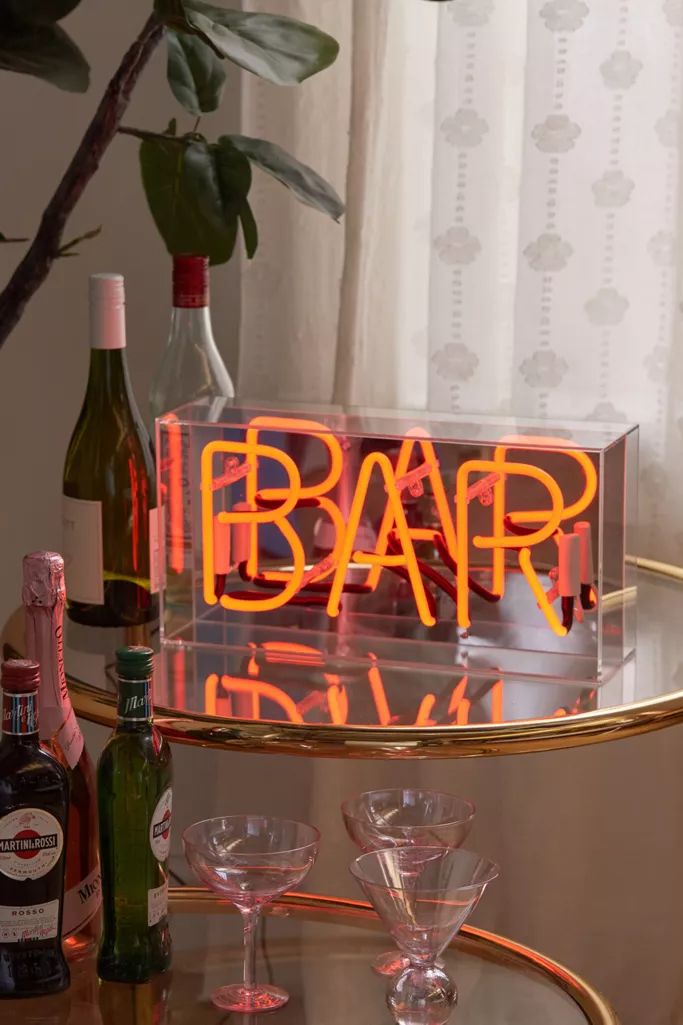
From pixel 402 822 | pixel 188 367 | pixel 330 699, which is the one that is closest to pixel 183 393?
pixel 188 367

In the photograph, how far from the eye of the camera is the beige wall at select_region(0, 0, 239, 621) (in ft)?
5.81

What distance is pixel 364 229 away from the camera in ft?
5.15

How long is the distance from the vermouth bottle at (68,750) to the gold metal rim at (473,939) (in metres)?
0.10

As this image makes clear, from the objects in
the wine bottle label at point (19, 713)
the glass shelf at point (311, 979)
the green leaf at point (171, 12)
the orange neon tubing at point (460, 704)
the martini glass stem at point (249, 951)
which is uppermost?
the green leaf at point (171, 12)

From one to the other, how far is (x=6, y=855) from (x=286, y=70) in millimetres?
573

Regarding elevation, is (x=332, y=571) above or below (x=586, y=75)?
below

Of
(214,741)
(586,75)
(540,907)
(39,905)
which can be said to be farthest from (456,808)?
(586,75)

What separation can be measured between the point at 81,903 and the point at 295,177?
592 millimetres

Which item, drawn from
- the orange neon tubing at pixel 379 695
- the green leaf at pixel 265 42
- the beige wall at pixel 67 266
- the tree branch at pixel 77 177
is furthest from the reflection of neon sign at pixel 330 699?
the beige wall at pixel 67 266

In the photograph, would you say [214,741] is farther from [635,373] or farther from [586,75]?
[586,75]

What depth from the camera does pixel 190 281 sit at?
1.35 m

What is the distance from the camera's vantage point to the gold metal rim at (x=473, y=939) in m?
1.03

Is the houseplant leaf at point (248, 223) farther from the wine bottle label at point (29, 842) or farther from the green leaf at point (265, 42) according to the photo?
the wine bottle label at point (29, 842)

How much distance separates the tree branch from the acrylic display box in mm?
205
